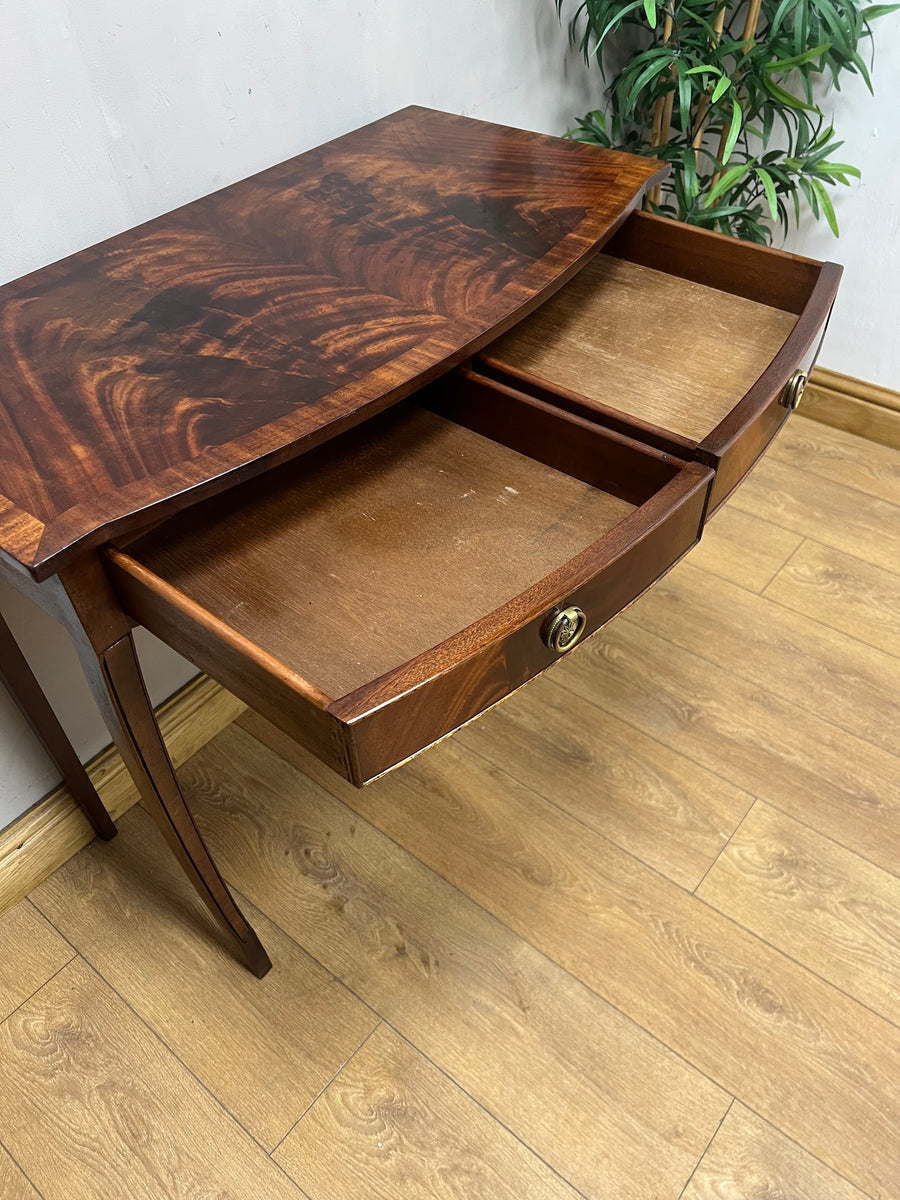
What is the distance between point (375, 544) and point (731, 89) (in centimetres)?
114

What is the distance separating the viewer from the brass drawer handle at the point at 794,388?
0.85 metres

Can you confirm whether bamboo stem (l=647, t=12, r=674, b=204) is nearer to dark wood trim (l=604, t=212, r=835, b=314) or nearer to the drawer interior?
dark wood trim (l=604, t=212, r=835, b=314)

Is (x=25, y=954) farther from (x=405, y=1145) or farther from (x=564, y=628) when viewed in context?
(x=564, y=628)

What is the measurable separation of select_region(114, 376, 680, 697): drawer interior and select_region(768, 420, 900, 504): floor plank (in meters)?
1.05

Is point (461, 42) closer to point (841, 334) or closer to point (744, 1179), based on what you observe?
point (841, 334)

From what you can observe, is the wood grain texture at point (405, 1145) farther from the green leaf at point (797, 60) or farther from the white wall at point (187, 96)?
the green leaf at point (797, 60)

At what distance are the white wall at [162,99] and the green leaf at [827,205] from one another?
550mm

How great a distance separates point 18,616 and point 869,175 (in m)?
1.53

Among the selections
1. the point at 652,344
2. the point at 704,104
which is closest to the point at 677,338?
the point at 652,344

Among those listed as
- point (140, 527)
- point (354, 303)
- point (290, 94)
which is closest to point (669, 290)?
point (354, 303)

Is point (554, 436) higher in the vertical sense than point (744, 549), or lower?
higher

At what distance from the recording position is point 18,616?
3.42ft

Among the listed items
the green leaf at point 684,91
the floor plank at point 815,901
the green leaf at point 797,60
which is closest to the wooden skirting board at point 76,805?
the floor plank at point 815,901

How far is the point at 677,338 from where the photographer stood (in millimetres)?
981
